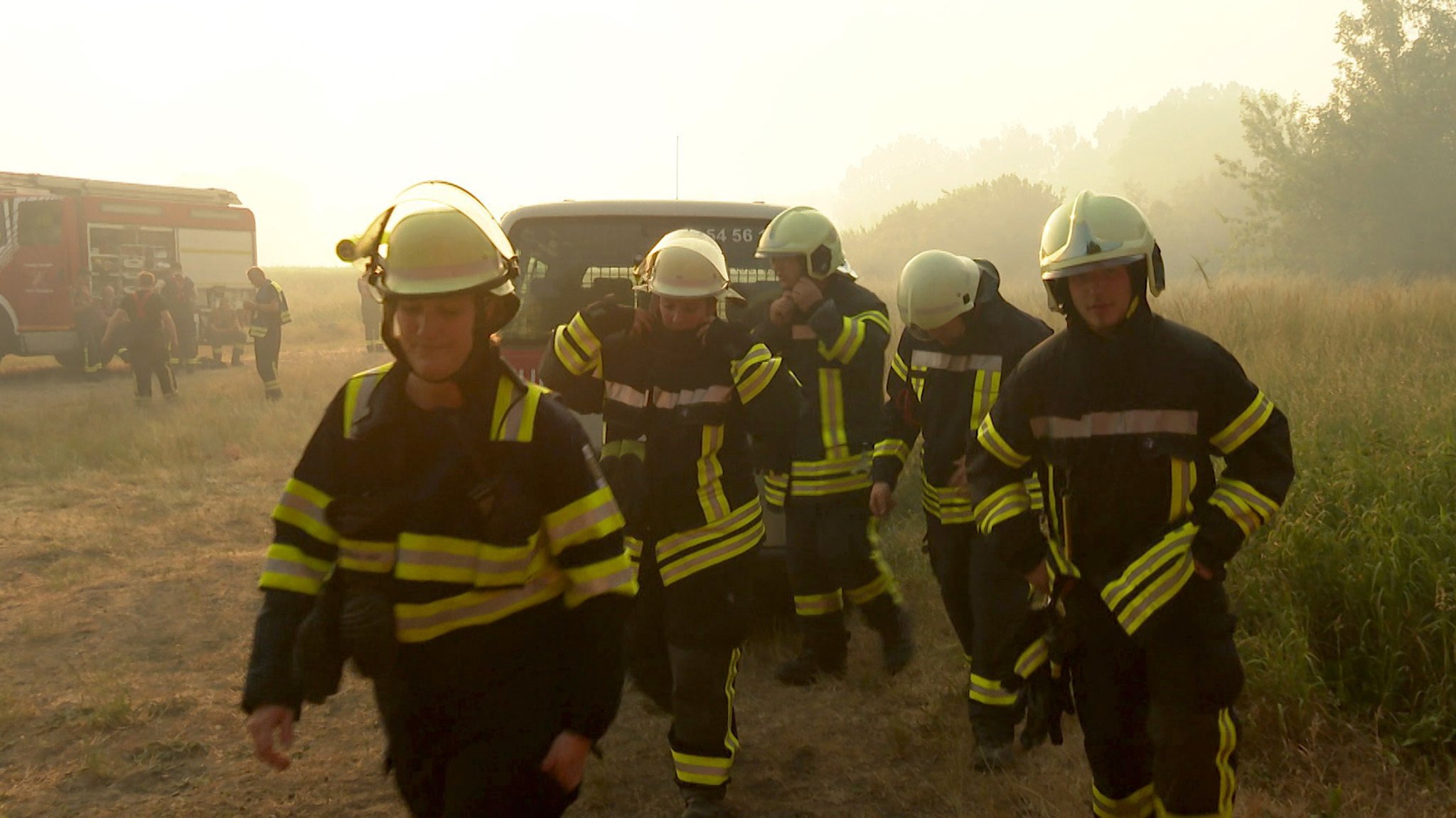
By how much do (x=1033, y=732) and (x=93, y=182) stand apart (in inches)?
897

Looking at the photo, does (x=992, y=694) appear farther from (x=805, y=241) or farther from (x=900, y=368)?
(x=805, y=241)

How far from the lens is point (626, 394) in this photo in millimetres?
4234

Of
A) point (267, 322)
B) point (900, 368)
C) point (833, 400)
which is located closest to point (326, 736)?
point (833, 400)

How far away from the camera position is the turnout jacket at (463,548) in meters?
2.35

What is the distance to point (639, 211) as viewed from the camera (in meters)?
5.79

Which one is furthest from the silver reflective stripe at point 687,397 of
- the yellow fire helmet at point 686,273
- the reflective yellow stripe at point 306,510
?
the reflective yellow stripe at point 306,510

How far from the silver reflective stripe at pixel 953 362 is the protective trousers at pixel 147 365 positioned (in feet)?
48.1

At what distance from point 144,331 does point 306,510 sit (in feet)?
51.8

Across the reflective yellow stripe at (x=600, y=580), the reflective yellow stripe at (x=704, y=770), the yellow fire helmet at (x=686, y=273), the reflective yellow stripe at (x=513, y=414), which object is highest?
the yellow fire helmet at (x=686, y=273)

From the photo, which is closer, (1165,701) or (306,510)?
(306,510)

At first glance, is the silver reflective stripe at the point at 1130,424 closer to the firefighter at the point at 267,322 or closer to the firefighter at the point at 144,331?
the firefighter at the point at 267,322

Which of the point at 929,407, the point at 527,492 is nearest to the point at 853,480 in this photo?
the point at 929,407

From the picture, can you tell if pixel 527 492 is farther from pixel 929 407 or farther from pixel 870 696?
pixel 870 696

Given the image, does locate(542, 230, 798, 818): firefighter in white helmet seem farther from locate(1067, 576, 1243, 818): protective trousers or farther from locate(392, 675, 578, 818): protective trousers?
locate(392, 675, 578, 818): protective trousers
